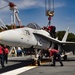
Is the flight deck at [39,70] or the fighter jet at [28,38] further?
the fighter jet at [28,38]

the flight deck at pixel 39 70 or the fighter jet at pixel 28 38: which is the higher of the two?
the fighter jet at pixel 28 38

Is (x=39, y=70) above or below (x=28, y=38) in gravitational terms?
below

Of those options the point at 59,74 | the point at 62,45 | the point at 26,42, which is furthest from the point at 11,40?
the point at 62,45

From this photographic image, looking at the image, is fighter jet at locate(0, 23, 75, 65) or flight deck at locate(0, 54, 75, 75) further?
fighter jet at locate(0, 23, 75, 65)

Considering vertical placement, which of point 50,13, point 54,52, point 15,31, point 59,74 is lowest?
point 59,74

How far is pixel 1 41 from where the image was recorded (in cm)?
1448

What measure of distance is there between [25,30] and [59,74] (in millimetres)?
5227

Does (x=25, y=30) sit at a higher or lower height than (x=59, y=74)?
higher

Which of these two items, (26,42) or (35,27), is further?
(35,27)

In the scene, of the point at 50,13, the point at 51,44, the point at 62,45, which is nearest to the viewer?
the point at 51,44

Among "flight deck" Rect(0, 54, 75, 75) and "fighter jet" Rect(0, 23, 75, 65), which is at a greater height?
"fighter jet" Rect(0, 23, 75, 65)

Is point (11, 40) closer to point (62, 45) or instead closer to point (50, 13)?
point (62, 45)

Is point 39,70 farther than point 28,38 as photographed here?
No

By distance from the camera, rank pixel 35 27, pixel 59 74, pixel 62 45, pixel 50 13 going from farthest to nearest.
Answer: pixel 50 13 < pixel 62 45 < pixel 35 27 < pixel 59 74
